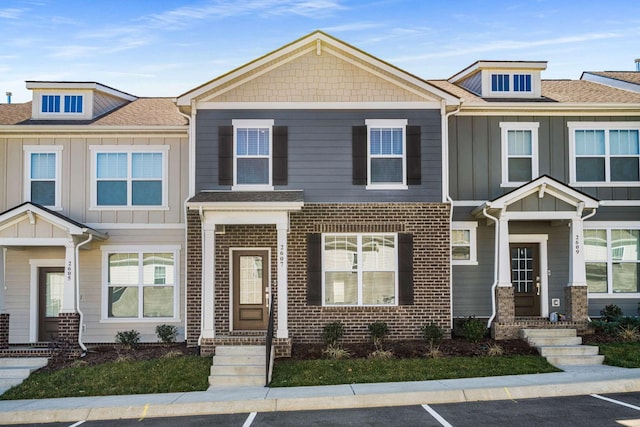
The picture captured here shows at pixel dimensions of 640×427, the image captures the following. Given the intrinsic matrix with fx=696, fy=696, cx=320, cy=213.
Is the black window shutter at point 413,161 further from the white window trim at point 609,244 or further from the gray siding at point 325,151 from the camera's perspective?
the white window trim at point 609,244

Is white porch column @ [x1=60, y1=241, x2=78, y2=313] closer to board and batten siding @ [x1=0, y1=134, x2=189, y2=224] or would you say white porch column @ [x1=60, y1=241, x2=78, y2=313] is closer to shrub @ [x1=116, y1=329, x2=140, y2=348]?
shrub @ [x1=116, y1=329, x2=140, y2=348]

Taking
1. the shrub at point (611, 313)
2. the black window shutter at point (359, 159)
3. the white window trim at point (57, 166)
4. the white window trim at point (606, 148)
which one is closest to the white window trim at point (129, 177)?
the white window trim at point (57, 166)

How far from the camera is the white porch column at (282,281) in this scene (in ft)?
51.5

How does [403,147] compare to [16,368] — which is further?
[403,147]

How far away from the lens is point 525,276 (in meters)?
18.1

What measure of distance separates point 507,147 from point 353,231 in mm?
4687

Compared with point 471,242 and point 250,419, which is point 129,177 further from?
point 471,242

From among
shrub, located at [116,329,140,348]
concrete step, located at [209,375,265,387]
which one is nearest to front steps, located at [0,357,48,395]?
shrub, located at [116,329,140,348]

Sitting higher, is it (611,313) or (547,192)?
(547,192)

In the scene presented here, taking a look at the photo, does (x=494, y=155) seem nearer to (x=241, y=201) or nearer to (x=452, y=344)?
(x=452, y=344)

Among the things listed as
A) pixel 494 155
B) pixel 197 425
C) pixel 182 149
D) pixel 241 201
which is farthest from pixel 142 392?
pixel 494 155

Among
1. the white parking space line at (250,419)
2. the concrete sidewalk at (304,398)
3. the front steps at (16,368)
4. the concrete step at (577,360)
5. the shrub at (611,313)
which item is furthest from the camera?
the shrub at (611,313)

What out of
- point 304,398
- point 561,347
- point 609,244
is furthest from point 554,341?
point 304,398

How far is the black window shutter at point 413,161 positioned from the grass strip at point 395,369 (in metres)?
4.43
